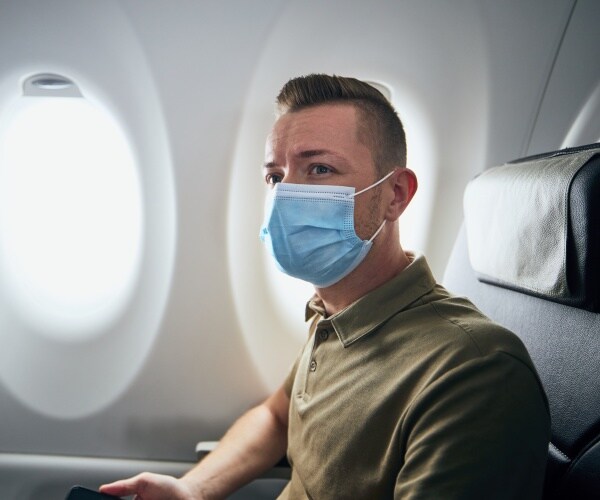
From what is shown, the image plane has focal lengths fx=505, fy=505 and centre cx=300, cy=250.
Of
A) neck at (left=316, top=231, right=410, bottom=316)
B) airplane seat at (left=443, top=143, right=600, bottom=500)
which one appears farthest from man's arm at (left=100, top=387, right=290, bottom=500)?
airplane seat at (left=443, top=143, right=600, bottom=500)

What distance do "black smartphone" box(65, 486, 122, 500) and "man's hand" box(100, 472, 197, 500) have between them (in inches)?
5.8

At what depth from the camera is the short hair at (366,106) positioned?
4.46 ft

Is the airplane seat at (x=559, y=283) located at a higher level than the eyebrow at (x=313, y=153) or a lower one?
lower

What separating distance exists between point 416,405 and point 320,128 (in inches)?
29.3

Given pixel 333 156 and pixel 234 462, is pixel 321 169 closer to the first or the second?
pixel 333 156

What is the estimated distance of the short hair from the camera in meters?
1.36

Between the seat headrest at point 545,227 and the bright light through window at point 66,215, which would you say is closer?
the seat headrest at point 545,227

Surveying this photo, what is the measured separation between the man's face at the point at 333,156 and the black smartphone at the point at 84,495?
0.89m

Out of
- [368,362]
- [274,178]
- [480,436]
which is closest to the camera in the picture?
[480,436]

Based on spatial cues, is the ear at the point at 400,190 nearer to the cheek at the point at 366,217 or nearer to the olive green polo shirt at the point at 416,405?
the cheek at the point at 366,217

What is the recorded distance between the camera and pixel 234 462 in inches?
61.6

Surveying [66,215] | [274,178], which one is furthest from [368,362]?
[66,215]

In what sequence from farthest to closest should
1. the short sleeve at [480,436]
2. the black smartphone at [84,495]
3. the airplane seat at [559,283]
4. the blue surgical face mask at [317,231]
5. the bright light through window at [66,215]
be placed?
the bright light through window at [66,215] → the blue surgical face mask at [317,231] → the black smartphone at [84,495] → the airplane seat at [559,283] → the short sleeve at [480,436]

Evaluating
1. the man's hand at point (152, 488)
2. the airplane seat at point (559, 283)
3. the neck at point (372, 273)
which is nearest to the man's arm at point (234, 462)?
the man's hand at point (152, 488)
